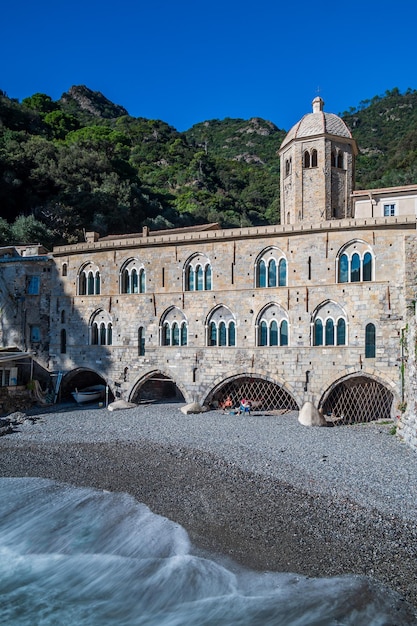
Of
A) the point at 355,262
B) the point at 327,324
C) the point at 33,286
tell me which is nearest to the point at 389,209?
the point at 355,262

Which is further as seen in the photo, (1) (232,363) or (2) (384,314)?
(1) (232,363)

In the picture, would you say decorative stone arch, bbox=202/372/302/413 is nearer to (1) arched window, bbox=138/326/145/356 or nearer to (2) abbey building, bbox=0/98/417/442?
(2) abbey building, bbox=0/98/417/442

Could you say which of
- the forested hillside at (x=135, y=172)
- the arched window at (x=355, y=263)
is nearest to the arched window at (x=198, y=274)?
the arched window at (x=355, y=263)

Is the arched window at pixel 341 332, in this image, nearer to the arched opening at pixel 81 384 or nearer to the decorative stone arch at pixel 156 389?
the decorative stone arch at pixel 156 389

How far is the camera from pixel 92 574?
Result: 11273mm

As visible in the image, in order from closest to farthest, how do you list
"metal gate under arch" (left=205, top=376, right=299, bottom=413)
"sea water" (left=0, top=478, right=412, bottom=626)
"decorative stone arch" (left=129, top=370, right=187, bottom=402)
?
"sea water" (left=0, top=478, right=412, bottom=626), "metal gate under arch" (left=205, top=376, right=299, bottom=413), "decorative stone arch" (left=129, top=370, right=187, bottom=402)

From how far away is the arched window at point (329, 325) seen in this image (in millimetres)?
23641

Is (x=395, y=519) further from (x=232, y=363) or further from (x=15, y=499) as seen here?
(x=232, y=363)

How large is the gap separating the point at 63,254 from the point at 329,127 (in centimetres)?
1891

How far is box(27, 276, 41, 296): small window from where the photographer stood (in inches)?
1202

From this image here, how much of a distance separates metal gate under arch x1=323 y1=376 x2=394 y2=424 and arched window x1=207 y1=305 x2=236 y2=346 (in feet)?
18.9

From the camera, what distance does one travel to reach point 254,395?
87.3 ft

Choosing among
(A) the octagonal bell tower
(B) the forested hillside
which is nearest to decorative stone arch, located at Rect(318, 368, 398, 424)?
(A) the octagonal bell tower

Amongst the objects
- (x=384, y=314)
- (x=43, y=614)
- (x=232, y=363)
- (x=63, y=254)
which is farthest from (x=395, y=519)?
(x=63, y=254)
